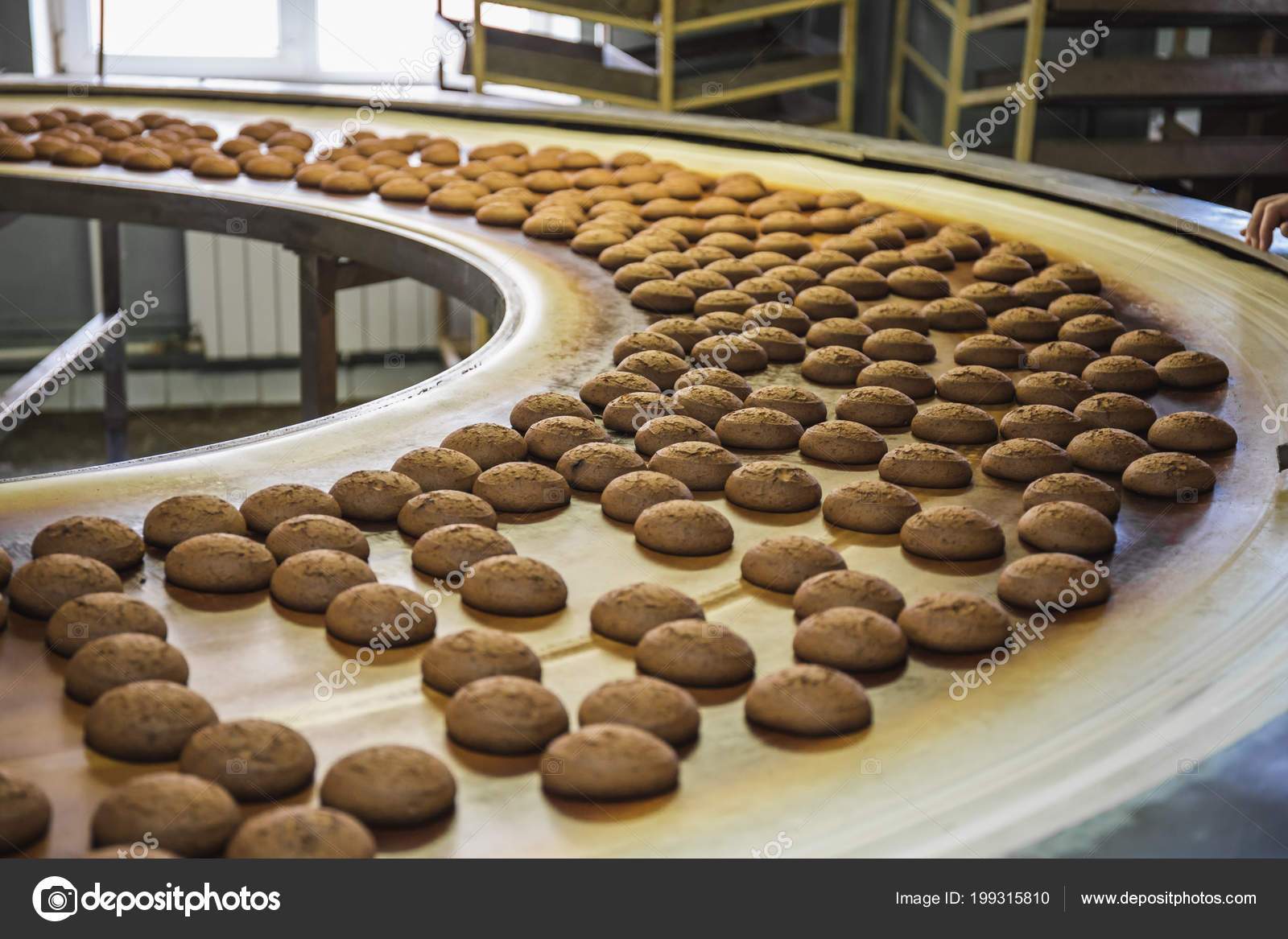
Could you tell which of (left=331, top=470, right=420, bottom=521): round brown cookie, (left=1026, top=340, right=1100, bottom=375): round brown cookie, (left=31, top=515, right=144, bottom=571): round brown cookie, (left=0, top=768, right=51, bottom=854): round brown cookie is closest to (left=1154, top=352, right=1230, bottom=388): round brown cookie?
(left=1026, top=340, right=1100, bottom=375): round brown cookie

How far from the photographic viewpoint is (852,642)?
1353 mm

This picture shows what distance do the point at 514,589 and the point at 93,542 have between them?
0.52m

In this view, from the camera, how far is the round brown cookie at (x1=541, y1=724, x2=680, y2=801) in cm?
114

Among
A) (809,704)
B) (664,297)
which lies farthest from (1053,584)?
(664,297)

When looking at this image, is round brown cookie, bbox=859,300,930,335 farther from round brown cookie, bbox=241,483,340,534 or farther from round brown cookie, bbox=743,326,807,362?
Answer: round brown cookie, bbox=241,483,340,534

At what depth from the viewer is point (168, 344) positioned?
30.0 feet

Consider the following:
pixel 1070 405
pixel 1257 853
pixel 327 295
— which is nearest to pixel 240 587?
pixel 1257 853

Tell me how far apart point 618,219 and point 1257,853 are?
2.47 metres

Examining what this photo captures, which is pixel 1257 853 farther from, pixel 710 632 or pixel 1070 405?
pixel 1070 405

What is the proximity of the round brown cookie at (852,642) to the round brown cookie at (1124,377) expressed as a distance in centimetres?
105

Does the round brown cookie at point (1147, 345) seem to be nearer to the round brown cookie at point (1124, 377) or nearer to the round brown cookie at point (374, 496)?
the round brown cookie at point (1124, 377)

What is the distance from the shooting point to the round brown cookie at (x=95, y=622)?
53.4 inches
